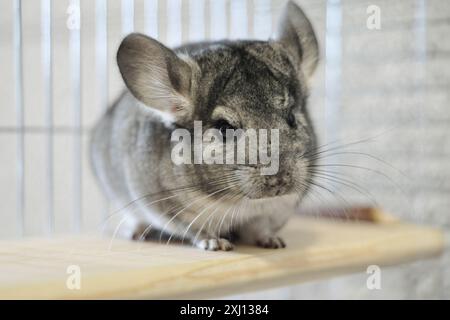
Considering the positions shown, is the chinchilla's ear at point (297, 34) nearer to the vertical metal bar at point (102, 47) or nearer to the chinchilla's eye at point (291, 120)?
the chinchilla's eye at point (291, 120)

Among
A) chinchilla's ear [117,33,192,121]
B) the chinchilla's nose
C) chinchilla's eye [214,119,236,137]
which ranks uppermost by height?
chinchilla's ear [117,33,192,121]

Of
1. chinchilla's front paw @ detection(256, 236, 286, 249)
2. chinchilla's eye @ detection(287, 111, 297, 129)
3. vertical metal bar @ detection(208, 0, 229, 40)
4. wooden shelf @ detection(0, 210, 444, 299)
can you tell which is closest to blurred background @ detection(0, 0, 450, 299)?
vertical metal bar @ detection(208, 0, 229, 40)

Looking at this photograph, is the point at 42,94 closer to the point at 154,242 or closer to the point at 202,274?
the point at 154,242

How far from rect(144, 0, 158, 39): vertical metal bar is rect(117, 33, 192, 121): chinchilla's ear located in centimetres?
40

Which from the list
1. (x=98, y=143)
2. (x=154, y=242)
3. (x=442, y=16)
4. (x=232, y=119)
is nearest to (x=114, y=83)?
(x=98, y=143)

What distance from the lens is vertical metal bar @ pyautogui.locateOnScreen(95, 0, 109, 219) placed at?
66.5 inches

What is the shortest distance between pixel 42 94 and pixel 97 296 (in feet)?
4.55

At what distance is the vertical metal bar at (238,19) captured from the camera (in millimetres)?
1709

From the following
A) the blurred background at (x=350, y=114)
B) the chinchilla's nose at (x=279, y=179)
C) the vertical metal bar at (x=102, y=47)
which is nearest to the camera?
the chinchilla's nose at (x=279, y=179)

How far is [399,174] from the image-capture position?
7.38 ft

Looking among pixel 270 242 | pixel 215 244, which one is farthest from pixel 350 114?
pixel 215 244

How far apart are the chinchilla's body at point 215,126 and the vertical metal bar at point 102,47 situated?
30 centimetres

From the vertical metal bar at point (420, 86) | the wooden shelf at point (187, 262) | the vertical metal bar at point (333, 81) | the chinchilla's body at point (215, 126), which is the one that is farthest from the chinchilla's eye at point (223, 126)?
the vertical metal bar at point (420, 86)

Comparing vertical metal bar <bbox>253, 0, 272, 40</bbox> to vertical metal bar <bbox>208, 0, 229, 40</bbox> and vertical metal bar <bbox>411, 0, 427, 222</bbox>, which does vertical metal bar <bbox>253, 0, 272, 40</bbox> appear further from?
vertical metal bar <bbox>411, 0, 427, 222</bbox>
